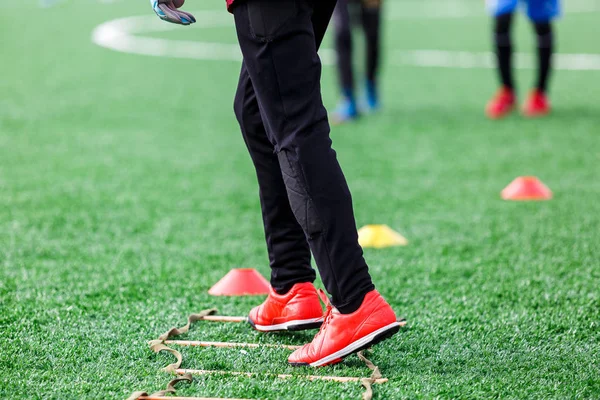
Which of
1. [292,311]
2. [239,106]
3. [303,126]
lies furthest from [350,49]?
[303,126]

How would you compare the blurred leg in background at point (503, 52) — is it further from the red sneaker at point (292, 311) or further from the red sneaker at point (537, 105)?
the red sneaker at point (292, 311)

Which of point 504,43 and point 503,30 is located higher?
point 503,30

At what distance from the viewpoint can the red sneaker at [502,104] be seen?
7723 mm

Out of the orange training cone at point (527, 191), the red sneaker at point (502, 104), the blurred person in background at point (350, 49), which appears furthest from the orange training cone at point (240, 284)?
the red sneaker at point (502, 104)

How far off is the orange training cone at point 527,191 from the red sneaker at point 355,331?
104 inches

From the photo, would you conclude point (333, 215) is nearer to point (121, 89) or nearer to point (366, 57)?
point (366, 57)

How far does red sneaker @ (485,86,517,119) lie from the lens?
772cm

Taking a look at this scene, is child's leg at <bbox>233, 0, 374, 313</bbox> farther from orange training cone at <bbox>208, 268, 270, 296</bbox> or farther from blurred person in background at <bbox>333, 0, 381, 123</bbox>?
blurred person in background at <bbox>333, 0, 381, 123</bbox>

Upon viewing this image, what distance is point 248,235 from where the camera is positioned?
4289 mm

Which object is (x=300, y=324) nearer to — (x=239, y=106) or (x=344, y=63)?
(x=239, y=106)

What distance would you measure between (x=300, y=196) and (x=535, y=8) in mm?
5859

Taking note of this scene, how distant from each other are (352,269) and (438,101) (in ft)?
21.6

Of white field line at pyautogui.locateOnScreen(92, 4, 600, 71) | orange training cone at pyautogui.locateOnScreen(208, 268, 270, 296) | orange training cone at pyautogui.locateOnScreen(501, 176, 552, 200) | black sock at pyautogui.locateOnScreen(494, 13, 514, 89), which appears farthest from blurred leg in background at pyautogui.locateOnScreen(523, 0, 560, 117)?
orange training cone at pyautogui.locateOnScreen(208, 268, 270, 296)

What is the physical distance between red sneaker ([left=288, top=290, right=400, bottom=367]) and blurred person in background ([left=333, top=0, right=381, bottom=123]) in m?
5.35
